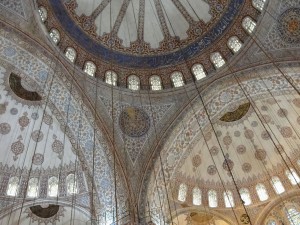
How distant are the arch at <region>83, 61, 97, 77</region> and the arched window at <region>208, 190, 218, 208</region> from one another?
243 inches

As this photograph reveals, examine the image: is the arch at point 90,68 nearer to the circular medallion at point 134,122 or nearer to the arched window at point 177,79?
the circular medallion at point 134,122

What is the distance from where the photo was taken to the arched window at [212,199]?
12609mm

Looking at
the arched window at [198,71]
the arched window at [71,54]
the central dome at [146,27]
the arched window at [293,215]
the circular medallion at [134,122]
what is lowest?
the arched window at [293,215]

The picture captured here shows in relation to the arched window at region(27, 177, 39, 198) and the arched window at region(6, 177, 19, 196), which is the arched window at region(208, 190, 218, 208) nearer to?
the arched window at region(27, 177, 39, 198)

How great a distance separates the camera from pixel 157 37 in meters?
11.8

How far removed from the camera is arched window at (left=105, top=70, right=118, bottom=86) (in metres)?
10.6

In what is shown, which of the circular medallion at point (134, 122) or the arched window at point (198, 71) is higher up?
the arched window at point (198, 71)

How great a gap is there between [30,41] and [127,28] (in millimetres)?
3831

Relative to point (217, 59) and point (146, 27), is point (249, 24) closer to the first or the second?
point (217, 59)

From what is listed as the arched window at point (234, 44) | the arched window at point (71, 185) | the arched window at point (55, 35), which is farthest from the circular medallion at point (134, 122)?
the arched window at point (234, 44)

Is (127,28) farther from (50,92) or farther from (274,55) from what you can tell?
(274,55)

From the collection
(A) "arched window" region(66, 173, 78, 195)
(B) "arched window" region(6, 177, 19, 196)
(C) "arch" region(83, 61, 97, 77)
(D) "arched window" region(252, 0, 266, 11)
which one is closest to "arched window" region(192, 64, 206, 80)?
(D) "arched window" region(252, 0, 266, 11)

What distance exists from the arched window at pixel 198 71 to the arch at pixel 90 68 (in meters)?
3.10

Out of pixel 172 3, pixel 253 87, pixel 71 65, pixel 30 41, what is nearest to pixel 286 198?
pixel 253 87
